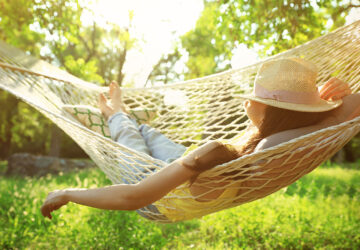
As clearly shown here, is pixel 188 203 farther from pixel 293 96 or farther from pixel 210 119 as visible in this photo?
pixel 210 119

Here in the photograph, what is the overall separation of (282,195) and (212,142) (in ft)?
7.52

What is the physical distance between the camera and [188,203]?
3.50 feet

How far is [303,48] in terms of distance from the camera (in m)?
1.79

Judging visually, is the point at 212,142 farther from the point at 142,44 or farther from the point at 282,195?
the point at 142,44

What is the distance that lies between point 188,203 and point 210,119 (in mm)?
978

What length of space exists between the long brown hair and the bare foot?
43.2 inches

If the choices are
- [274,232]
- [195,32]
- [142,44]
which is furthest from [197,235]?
[195,32]

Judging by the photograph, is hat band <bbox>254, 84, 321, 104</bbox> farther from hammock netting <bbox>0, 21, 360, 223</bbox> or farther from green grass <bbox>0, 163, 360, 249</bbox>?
green grass <bbox>0, 163, 360, 249</bbox>

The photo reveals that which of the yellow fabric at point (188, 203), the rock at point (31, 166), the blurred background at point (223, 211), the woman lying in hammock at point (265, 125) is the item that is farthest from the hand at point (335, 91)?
the rock at point (31, 166)

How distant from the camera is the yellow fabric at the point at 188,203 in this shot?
1034 millimetres

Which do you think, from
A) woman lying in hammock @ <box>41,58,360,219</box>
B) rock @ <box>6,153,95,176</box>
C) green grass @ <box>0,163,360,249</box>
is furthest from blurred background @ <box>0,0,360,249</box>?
rock @ <box>6,153,95,176</box>

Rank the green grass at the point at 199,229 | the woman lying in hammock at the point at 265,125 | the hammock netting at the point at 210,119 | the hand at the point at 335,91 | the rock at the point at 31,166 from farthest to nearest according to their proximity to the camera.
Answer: the rock at the point at 31,166 < the green grass at the point at 199,229 < the hand at the point at 335,91 < the hammock netting at the point at 210,119 < the woman lying in hammock at the point at 265,125

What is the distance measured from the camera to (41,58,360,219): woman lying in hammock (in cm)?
84

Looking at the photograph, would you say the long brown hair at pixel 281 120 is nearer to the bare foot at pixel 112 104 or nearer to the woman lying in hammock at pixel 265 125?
the woman lying in hammock at pixel 265 125
